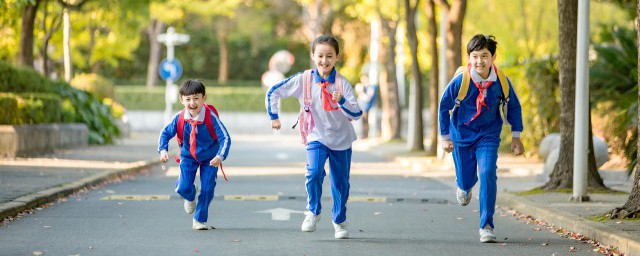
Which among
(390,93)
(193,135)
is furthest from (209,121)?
(390,93)

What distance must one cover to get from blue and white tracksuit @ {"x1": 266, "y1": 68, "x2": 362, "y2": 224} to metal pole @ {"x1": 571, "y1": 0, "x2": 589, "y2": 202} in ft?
14.0

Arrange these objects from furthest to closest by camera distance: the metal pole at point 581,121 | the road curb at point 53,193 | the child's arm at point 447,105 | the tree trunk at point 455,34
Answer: the tree trunk at point 455,34
the metal pole at point 581,121
the road curb at point 53,193
the child's arm at point 447,105

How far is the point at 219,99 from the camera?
62281mm

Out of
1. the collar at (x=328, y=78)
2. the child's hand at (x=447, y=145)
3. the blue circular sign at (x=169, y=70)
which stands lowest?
the child's hand at (x=447, y=145)

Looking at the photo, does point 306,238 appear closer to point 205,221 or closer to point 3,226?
point 205,221

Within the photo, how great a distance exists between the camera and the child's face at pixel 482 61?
1098 cm

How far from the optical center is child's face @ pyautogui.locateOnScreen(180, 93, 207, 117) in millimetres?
11688

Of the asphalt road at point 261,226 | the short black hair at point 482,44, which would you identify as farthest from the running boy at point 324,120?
the short black hair at point 482,44

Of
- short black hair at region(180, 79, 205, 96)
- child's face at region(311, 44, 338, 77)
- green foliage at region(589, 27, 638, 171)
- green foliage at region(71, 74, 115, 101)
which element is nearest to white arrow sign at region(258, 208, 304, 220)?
short black hair at region(180, 79, 205, 96)

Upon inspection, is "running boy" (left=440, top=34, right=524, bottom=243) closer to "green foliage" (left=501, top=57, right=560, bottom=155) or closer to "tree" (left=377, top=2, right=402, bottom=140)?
"green foliage" (left=501, top=57, right=560, bottom=155)

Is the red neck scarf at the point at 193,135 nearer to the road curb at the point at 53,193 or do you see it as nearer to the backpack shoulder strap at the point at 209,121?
the backpack shoulder strap at the point at 209,121

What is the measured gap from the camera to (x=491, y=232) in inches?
436

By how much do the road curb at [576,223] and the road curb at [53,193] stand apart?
5173mm

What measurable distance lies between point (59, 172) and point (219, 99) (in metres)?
42.9
